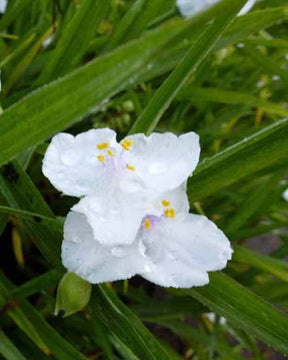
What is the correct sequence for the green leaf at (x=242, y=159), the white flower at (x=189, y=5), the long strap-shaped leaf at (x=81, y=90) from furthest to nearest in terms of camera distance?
A: the white flower at (x=189, y=5) → the green leaf at (x=242, y=159) → the long strap-shaped leaf at (x=81, y=90)

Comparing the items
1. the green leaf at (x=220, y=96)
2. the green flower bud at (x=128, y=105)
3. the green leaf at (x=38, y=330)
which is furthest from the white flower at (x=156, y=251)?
the green flower bud at (x=128, y=105)

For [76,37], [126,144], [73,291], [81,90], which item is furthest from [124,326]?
[76,37]

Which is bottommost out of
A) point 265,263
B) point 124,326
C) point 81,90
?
point 265,263

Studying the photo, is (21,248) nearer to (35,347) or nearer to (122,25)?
(35,347)

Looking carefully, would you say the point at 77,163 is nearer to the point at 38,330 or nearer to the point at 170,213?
the point at 170,213

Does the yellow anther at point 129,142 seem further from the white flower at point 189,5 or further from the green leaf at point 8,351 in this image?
the white flower at point 189,5

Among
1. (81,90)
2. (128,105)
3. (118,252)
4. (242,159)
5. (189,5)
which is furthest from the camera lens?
(128,105)

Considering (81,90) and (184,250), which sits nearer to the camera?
(81,90)
